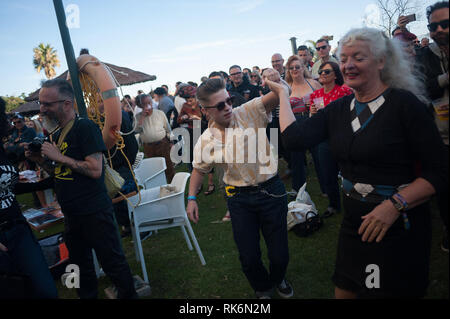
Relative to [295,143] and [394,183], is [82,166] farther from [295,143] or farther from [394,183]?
[394,183]

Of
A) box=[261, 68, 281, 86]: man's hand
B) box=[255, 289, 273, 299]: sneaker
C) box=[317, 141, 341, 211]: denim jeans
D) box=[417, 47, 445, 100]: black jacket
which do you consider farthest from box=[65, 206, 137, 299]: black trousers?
box=[317, 141, 341, 211]: denim jeans

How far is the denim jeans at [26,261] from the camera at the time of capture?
2.39m

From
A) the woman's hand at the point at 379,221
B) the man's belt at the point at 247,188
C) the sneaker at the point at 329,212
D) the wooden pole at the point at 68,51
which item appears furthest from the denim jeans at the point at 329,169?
the wooden pole at the point at 68,51

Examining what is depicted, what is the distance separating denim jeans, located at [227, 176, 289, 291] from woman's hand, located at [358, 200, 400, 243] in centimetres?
101

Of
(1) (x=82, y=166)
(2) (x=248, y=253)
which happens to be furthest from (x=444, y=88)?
(1) (x=82, y=166)

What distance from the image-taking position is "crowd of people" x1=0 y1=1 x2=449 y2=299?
5.00 feet

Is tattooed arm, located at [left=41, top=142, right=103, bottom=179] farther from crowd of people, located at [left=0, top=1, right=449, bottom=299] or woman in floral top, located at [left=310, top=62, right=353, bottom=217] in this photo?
woman in floral top, located at [left=310, top=62, right=353, bottom=217]

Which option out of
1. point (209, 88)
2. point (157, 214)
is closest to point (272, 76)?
point (209, 88)

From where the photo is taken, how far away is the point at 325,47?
5938mm

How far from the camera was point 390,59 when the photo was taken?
164 centimetres

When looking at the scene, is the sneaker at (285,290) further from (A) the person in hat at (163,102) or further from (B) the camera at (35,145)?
(A) the person in hat at (163,102)

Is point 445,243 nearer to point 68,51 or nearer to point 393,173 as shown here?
point 393,173
